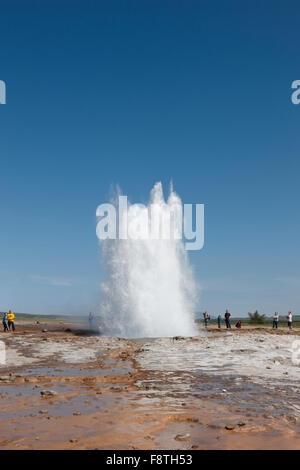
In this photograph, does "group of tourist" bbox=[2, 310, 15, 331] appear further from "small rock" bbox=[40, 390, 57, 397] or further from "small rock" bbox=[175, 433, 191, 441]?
"small rock" bbox=[175, 433, 191, 441]

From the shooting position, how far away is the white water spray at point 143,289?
1331 inches

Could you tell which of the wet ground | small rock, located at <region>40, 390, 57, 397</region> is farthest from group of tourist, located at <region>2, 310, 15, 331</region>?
small rock, located at <region>40, 390, 57, 397</region>

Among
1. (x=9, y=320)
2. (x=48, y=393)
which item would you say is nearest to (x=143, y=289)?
(x=9, y=320)

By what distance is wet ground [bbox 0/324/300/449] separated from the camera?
534 cm

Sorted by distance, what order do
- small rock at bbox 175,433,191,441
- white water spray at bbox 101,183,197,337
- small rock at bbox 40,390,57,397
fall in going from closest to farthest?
small rock at bbox 175,433,191,441 → small rock at bbox 40,390,57,397 → white water spray at bbox 101,183,197,337

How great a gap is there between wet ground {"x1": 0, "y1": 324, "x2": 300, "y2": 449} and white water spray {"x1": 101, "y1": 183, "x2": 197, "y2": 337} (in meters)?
20.2

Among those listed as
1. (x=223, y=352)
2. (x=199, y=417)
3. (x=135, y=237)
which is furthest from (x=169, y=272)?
(x=199, y=417)

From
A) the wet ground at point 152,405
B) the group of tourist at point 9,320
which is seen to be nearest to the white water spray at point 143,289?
the group of tourist at point 9,320

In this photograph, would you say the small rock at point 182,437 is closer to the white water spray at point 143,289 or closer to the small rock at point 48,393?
the small rock at point 48,393

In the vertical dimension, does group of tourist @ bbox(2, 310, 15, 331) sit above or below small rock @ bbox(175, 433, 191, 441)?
below

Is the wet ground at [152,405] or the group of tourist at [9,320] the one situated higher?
the wet ground at [152,405]

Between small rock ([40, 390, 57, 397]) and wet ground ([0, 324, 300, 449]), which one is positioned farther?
small rock ([40, 390, 57, 397])

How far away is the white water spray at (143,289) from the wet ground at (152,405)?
795 inches

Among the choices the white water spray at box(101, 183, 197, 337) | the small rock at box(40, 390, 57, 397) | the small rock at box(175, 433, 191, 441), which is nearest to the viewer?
the small rock at box(175, 433, 191, 441)
